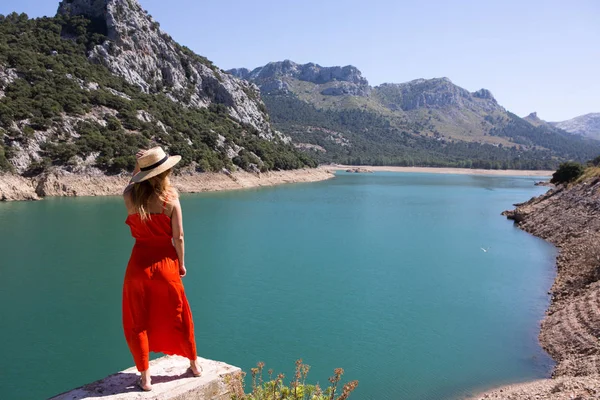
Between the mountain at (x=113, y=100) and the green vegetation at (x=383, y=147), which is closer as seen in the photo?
the mountain at (x=113, y=100)

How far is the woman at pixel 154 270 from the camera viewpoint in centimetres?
432

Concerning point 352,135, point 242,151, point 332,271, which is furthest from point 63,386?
point 352,135

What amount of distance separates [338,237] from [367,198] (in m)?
25.9

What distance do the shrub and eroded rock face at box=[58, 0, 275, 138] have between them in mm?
54455

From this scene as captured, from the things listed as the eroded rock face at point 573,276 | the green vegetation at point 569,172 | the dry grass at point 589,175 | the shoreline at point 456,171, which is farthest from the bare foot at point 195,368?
the shoreline at point 456,171

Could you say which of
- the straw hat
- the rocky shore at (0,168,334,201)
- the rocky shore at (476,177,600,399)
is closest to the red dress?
the straw hat

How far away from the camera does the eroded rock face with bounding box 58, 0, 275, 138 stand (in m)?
66.2

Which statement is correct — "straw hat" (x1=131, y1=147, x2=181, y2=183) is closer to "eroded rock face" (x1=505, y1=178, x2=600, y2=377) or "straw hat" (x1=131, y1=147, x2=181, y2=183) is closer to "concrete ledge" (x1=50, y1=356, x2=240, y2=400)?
"concrete ledge" (x1=50, y1=356, x2=240, y2=400)

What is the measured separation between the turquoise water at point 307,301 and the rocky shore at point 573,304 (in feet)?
1.91

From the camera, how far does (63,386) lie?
898cm

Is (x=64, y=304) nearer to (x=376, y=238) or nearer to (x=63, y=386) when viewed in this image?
(x=63, y=386)

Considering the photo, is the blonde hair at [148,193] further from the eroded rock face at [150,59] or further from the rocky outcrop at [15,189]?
the eroded rock face at [150,59]

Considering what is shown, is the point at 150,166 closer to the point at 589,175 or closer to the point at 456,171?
the point at 589,175

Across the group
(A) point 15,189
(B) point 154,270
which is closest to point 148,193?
(B) point 154,270
